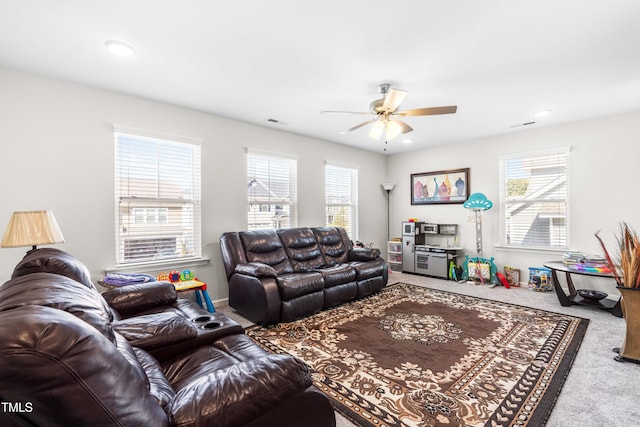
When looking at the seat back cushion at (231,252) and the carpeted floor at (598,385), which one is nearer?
the carpeted floor at (598,385)

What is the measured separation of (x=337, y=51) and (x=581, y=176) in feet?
14.5

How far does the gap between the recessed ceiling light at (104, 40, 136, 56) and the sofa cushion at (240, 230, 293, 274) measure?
2.34 metres

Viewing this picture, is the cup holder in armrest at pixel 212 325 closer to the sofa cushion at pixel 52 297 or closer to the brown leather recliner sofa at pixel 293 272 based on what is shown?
the sofa cushion at pixel 52 297

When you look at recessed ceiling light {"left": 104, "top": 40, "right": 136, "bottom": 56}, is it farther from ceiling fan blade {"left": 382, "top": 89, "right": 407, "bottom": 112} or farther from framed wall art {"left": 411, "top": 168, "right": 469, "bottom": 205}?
framed wall art {"left": 411, "top": 168, "right": 469, "bottom": 205}

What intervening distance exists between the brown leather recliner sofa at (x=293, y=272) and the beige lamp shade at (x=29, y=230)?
182 cm

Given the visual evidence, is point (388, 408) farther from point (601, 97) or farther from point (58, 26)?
point (601, 97)

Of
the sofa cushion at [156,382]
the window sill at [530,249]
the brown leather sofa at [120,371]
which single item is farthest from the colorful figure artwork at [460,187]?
the sofa cushion at [156,382]

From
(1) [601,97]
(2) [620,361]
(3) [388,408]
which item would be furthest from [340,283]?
(1) [601,97]

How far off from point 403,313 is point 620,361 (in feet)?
6.33

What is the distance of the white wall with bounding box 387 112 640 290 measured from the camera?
4211 mm

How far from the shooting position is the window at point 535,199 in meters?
4.79

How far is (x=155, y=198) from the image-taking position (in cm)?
369

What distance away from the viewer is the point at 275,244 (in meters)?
4.26

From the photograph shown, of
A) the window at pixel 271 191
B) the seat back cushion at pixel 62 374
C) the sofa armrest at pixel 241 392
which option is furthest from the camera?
the window at pixel 271 191
